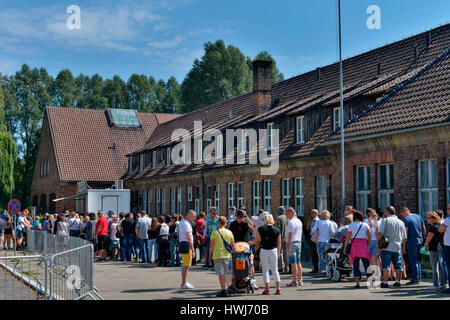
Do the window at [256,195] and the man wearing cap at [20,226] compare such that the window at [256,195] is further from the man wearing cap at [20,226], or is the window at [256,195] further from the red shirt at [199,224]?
the man wearing cap at [20,226]

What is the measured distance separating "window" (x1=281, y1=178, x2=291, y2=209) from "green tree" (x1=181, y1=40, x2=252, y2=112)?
1758 inches

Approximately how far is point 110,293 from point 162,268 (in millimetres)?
A: 6979

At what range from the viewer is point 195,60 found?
77312mm

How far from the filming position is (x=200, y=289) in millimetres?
15727

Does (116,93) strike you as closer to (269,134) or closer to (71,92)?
(71,92)

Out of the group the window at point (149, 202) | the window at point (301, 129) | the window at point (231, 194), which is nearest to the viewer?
the window at point (301, 129)

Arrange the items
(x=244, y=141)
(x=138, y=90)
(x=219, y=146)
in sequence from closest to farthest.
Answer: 1. (x=244, y=141)
2. (x=219, y=146)
3. (x=138, y=90)

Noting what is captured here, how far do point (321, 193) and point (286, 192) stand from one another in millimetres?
3198

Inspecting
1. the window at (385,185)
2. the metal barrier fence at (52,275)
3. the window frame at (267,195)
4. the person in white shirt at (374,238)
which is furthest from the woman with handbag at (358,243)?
the window frame at (267,195)

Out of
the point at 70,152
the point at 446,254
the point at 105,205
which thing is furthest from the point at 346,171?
the point at 70,152

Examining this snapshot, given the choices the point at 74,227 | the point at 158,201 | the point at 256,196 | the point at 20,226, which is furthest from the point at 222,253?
the point at 158,201

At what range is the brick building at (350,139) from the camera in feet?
67.7

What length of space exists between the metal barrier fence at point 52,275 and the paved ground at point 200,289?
102cm

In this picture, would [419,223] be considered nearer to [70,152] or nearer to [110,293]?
[110,293]
